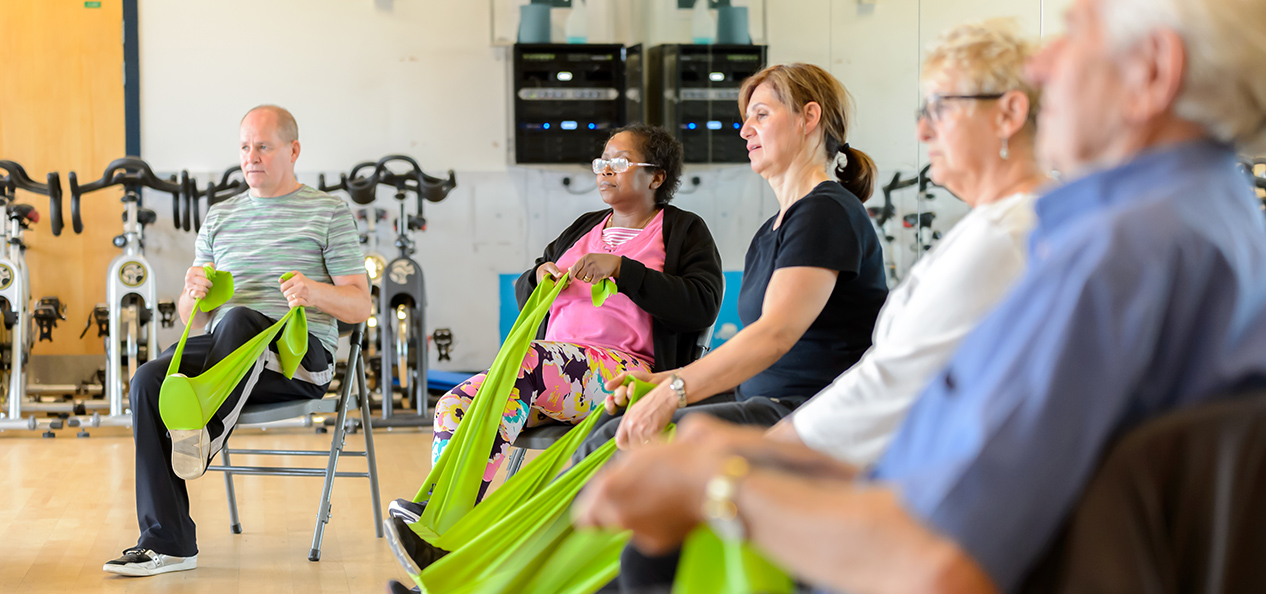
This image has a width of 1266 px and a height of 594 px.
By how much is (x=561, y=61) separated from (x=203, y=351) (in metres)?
4.06

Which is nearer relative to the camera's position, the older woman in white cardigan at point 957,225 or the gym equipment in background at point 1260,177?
the older woman in white cardigan at point 957,225

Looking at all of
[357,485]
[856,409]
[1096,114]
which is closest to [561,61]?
[357,485]

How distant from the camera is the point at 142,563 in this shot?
2662 millimetres

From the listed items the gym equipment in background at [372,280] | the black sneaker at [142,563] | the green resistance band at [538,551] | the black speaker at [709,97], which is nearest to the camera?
the green resistance band at [538,551]

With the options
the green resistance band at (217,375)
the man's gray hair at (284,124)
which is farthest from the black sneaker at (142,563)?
the man's gray hair at (284,124)

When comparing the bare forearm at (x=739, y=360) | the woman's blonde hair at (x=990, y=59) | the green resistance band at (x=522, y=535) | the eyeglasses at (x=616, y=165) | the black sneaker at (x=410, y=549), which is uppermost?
the woman's blonde hair at (x=990, y=59)

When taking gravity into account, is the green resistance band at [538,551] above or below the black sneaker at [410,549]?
above

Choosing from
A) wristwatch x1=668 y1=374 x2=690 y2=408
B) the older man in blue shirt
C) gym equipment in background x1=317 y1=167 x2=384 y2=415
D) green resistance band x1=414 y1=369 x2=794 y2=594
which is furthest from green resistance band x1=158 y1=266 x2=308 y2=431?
gym equipment in background x1=317 y1=167 x2=384 y2=415

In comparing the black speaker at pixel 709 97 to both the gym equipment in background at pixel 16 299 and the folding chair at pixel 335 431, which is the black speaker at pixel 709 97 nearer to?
the folding chair at pixel 335 431

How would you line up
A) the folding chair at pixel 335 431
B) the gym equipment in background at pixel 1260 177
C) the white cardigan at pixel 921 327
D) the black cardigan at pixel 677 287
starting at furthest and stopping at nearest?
the gym equipment in background at pixel 1260 177
the folding chair at pixel 335 431
the black cardigan at pixel 677 287
the white cardigan at pixel 921 327

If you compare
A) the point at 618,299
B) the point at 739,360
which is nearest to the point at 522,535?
the point at 739,360

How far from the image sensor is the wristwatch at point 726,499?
79 cm

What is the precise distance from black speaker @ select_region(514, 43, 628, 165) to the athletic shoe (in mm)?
4089

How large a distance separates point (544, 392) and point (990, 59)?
1409mm
